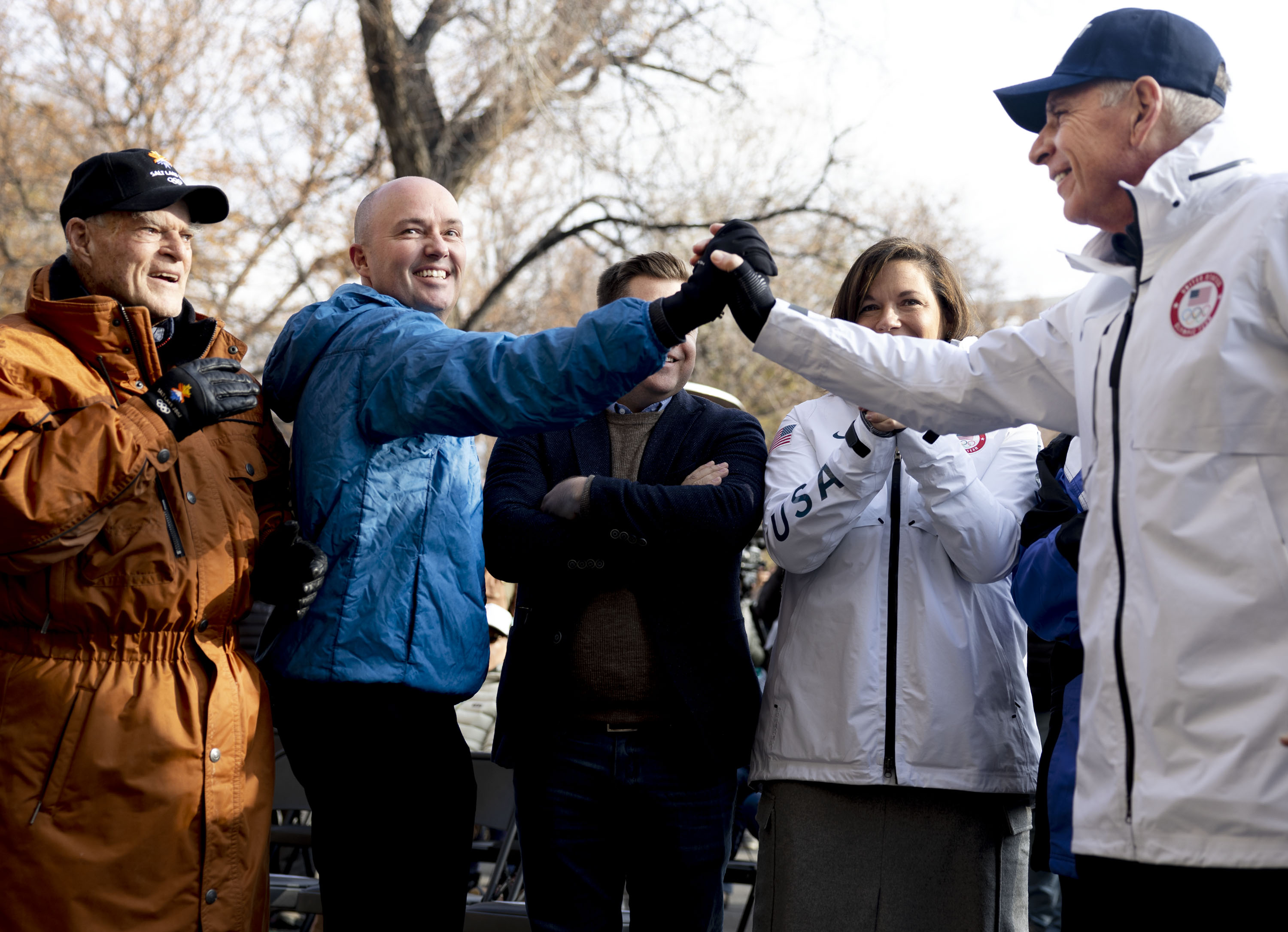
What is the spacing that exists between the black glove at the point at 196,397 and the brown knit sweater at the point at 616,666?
89 centimetres

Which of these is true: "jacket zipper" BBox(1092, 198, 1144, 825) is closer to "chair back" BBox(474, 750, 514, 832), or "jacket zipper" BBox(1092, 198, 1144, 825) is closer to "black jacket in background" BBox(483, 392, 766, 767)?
"black jacket in background" BBox(483, 392, 766, 767)

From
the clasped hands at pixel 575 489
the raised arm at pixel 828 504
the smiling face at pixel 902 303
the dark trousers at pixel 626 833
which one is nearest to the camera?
the raised arm at pixel 828 504

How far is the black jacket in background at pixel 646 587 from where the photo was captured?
9.42ft

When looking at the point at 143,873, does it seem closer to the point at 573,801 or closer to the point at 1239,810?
the point at 573,801

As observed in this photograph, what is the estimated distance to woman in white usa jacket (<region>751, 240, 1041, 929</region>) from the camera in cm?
267

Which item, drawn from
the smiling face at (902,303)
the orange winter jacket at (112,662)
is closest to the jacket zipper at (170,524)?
the orange winter jacket at (112,662)

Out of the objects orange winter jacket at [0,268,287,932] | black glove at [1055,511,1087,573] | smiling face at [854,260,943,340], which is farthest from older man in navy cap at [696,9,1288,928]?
orange winter jacket at [0,268,287,932]

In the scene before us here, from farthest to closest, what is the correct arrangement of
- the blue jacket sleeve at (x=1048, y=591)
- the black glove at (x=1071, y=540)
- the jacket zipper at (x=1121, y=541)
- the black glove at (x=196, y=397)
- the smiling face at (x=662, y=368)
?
the smiling face at (x=662, y=368) < the black glove at (x=196, y=397) < the blue jacket sleeve at (x=1048, y=591) < the black glove at (x=1071, y=540) < the jacket zipper at (x=1121, y=541)

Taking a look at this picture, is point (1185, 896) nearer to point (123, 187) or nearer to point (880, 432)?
point (880, 432)

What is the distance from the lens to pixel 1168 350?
6.37 ft

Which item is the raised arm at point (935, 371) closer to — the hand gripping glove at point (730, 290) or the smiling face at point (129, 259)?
the hand gripping glove at point (730, 290)

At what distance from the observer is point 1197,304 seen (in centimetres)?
Answer: 192

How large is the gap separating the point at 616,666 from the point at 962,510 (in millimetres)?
942

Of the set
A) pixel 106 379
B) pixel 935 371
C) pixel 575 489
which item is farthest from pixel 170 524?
pixel 935 371
